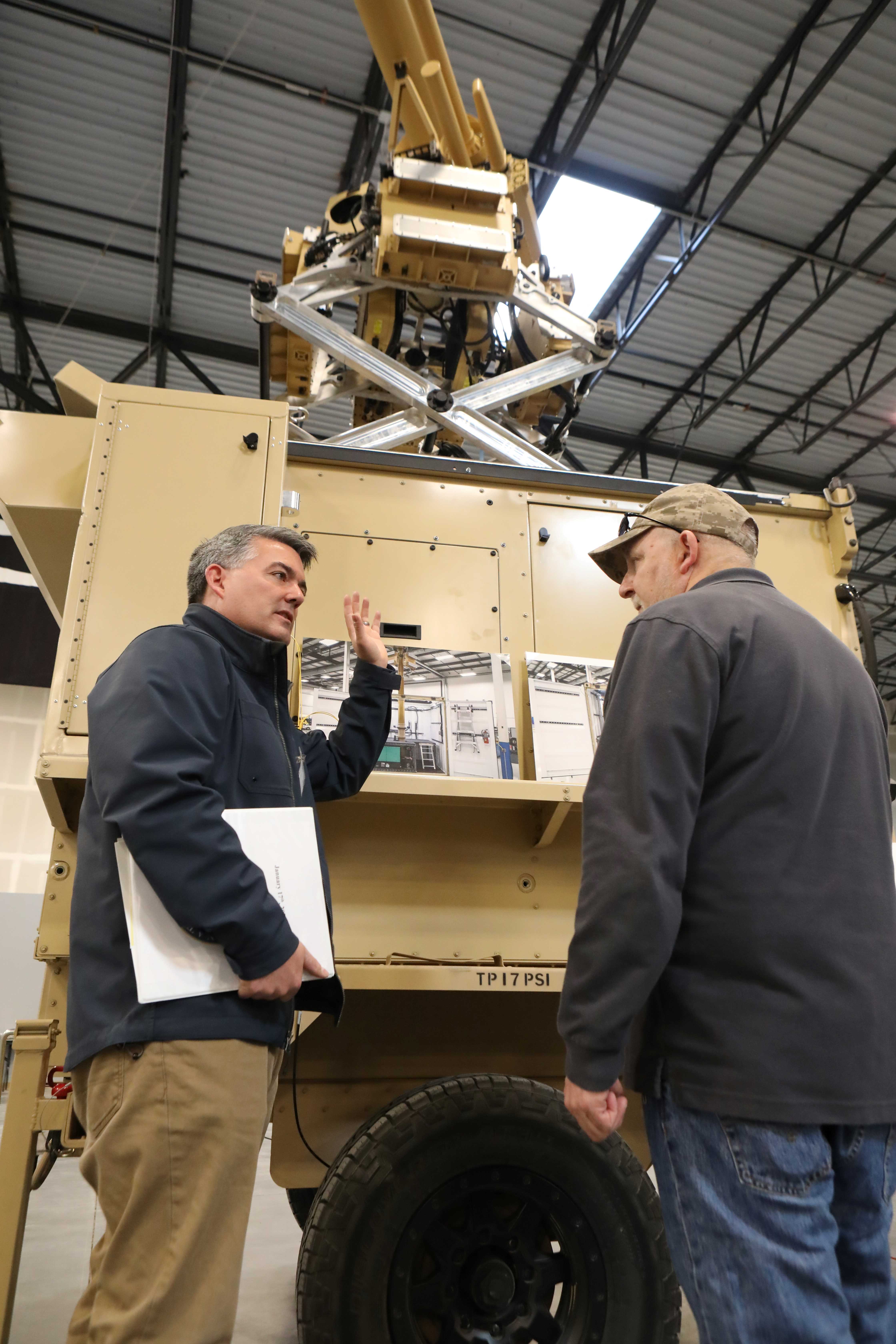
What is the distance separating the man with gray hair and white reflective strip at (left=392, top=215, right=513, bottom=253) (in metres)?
2.79

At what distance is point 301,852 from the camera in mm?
1856

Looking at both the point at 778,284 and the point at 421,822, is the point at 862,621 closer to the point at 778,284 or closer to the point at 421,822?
the point at 421,822

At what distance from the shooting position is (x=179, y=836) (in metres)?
1.60

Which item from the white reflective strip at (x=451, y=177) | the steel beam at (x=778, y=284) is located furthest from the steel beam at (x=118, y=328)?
the white reflective strip at (x=451, y=177)

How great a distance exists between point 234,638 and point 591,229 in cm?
864

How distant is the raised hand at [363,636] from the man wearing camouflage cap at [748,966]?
1000 millimetres

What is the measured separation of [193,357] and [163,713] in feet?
33.6

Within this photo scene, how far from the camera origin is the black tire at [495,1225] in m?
2.14

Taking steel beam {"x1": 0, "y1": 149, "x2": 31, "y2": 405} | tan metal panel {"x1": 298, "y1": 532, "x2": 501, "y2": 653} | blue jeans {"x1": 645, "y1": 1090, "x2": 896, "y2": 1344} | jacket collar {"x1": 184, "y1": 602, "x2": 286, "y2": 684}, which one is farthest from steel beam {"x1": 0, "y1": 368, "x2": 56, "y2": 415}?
blue jeans {"x1": 645, "y1": 1090, "x2": 896, "y2": 1344}

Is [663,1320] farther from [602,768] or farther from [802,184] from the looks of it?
[802,184]

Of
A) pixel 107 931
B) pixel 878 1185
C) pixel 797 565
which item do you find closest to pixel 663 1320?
pixel 878 1185

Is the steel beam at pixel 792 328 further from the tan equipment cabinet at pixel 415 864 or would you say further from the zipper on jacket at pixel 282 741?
the zipper on jacket at pixel 282 741

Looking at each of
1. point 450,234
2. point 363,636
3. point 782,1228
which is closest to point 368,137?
point 450,234

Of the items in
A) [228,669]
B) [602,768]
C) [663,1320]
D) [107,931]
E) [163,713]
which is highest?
[228,669]
